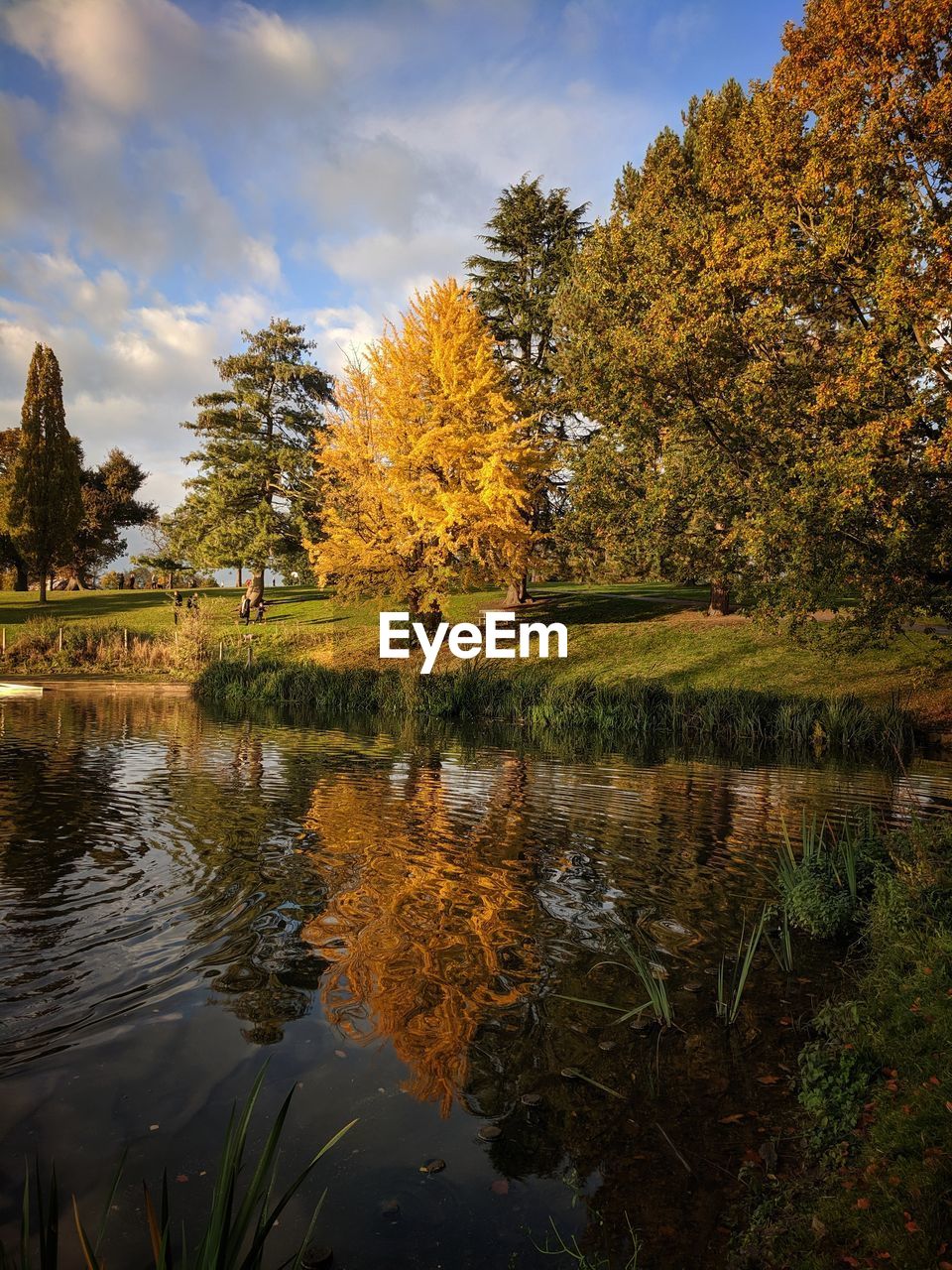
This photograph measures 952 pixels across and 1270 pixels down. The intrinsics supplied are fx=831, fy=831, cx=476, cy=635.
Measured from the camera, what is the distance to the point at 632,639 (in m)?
30.5

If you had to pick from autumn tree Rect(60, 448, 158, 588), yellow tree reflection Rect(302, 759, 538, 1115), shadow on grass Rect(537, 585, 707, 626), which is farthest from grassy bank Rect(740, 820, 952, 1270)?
autumn tree Rect(60, 448, 158, 588)

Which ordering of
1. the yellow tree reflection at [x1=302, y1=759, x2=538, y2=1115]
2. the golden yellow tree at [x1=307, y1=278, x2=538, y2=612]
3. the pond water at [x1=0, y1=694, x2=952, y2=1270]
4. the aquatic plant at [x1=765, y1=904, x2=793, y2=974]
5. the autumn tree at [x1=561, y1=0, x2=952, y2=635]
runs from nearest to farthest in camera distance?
the pond water at [x1=0, y1=694, x2=952, y2=1270], the yellow tree reflection at [x1=302, y1=759, x2=538, y2=1115], the aquatic plant at [x1=765, y1=904, x2=793, y2=974], the autumn tree at [x1=561, y1=0, x2=952, y2=635], the golden yellow tree at [x1=307, y1=278, x2=538, y2=612]

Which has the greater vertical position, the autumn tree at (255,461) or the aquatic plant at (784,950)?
the autumn tree at (255,461)

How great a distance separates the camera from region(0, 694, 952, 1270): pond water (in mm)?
3741

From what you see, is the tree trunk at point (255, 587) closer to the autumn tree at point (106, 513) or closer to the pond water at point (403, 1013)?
the autumn tree at point (106, 513)

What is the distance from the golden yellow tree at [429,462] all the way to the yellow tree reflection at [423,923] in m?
17.0

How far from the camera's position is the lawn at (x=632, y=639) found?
23578 millimetres

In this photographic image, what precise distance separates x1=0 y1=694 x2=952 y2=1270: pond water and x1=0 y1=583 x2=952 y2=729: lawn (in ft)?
40.8

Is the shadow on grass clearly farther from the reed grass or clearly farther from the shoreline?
the shoreline

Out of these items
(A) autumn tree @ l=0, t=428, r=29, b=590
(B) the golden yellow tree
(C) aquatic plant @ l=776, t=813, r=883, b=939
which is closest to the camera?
(C) aquatic plant @ l=776, t=813, r=883, b=939

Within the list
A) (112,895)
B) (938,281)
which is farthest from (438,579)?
(112,895)

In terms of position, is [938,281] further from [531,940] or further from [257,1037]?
[257,1037]

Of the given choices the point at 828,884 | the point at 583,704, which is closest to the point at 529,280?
the point at 583,704

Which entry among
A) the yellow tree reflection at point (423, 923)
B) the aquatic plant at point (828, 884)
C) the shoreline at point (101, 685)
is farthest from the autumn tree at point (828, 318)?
the shoreline at point (101, 685)
